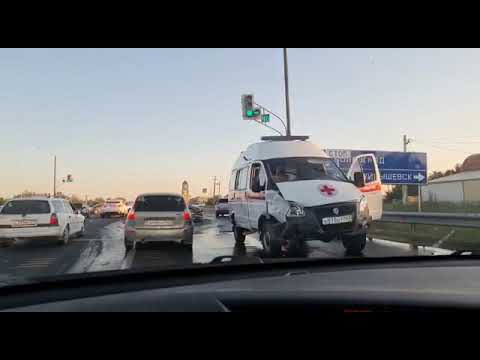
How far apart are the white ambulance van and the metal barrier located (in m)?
1.70

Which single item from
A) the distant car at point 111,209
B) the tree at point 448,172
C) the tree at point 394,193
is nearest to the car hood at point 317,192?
the distant car at point 111,209

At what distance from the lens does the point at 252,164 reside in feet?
32.9

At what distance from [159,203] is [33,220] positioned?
372 cm

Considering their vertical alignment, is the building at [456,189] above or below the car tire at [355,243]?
above

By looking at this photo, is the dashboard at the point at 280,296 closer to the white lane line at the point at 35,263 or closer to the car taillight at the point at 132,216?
the white lane line at the point at 35,263

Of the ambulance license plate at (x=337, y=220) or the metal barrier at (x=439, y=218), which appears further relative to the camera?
the metal barrier at (x=439, y=218)

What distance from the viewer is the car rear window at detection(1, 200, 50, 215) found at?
11.6 meters

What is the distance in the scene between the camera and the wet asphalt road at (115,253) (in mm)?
8359

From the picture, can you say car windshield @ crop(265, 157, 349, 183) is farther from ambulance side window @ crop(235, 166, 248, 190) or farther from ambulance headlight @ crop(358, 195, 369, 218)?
ambulance side window @ crop(235, 166, 248, 190)

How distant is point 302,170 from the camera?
9.26m

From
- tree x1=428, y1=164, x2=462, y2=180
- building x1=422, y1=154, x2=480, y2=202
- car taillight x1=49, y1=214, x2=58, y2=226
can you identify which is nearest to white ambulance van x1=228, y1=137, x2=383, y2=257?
car taillight x1=49, y1=214, x2=58, y2=226
